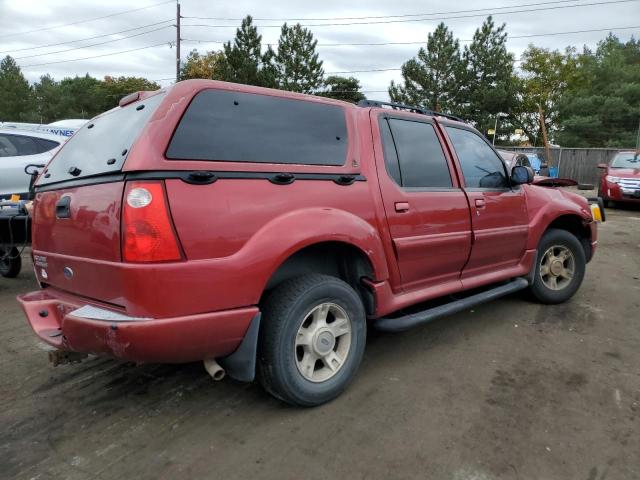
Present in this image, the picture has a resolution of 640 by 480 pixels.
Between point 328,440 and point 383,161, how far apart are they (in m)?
1.79

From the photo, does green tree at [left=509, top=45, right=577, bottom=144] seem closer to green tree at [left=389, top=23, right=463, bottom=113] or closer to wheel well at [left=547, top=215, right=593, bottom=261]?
green tree at [left=389, top=23, right=463, bottom=113]

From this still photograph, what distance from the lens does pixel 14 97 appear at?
210 ft

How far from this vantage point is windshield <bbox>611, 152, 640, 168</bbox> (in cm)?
1363

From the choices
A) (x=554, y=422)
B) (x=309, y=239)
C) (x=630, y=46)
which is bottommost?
(x=554, y=422)

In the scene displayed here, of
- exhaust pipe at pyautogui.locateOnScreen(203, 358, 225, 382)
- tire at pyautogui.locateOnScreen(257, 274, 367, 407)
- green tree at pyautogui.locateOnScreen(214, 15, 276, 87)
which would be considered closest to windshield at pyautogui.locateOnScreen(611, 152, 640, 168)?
tire at pyautogui.locateOnScreen(257, 274, 367, 407)

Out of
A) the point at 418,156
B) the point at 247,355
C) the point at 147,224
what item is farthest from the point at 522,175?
the point at 147,224

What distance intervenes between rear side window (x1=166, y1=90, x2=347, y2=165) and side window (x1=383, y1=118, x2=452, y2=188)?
52 cm

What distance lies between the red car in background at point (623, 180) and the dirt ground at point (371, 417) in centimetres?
1085

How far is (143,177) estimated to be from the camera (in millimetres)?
2250

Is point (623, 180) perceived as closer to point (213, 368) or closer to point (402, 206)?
point (402, 206)

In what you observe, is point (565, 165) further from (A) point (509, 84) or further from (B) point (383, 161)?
(B) point (383, 161)

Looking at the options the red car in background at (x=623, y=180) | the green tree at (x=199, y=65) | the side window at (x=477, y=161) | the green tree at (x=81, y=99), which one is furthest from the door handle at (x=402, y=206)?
the green tree at (x=81, y=99)

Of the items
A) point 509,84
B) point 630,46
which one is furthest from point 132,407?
point 630,46

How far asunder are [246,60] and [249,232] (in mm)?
36419
